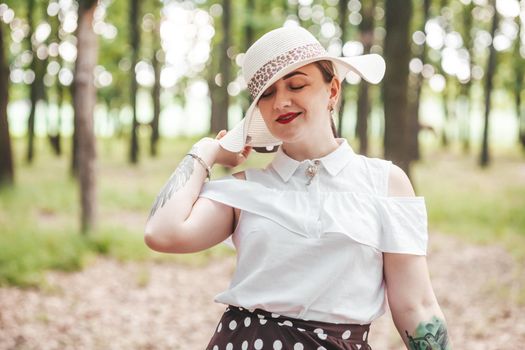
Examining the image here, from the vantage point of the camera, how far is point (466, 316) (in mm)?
6496

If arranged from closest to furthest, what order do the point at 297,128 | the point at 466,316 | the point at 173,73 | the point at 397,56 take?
the point at 297,128, the point at 466,316, the point at 397,56, the point at 173,73

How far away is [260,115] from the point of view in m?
2.23

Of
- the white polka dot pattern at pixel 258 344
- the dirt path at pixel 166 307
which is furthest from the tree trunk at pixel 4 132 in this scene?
the white polka dot pattern at pixel 258 344

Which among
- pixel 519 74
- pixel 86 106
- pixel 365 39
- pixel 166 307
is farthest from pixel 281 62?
pixel 519 74

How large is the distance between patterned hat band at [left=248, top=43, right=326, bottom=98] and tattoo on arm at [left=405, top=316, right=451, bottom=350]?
92cm

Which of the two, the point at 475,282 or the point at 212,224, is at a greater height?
the point at 212,224

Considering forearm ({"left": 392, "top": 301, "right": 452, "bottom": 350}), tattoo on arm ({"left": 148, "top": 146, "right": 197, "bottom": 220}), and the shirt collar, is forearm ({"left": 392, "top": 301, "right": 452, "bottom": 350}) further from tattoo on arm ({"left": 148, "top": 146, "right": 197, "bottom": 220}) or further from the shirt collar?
tattoo on arm ({"left": 148, "top": 146, "right": 197, "bottom": 220})

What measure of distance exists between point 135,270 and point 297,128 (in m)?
6.68

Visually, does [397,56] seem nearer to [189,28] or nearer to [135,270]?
[135,270]

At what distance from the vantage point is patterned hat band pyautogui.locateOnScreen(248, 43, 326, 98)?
199 centimetres

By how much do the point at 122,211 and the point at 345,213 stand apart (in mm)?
11292

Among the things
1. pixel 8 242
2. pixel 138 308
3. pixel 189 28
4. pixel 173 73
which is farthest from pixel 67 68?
Answer: pixel 138 308

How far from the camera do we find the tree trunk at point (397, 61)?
9453 mm

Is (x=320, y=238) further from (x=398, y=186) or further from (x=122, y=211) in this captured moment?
(x=122, y=211)
